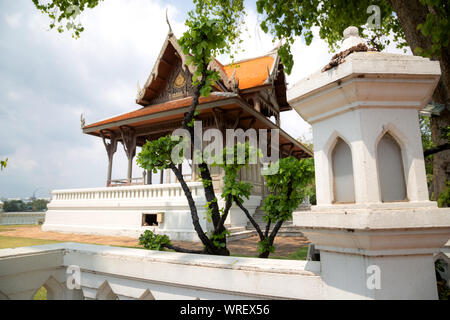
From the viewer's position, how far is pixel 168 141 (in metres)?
2.43

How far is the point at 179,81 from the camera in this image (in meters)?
13.8

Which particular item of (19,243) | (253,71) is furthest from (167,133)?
(19,243)

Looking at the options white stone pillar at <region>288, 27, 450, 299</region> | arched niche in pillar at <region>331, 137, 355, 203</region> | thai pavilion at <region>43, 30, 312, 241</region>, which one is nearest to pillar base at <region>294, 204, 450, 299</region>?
white stone pillar at <region>288, 27, 450, 299</region>

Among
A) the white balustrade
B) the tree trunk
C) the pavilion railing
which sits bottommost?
the white balustrade

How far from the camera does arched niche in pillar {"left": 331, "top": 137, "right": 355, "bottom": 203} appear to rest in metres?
1.14

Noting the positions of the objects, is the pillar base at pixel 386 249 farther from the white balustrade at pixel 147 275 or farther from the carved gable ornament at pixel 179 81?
the carved gable ornament at pixel 179 81

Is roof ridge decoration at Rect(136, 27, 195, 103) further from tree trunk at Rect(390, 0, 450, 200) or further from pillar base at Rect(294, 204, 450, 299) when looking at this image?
pillar base at Rect(294, 204, 450, 299)

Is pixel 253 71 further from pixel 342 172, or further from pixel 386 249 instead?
pixel 386 249

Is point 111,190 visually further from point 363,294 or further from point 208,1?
Answer: point 363,294

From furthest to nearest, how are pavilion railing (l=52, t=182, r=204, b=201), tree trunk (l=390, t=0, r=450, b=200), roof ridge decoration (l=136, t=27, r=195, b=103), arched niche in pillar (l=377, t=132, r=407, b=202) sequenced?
roof ridge decoration (l=136, t=27, r=195, b=103) → pavilion railing (l=52, t=182, r=204, b=201) → tree trunk (l=390, t=0, r=450, b=200) → arched niche in pillar (l=377, t=132, r=407, b=202)

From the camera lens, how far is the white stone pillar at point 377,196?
96cm

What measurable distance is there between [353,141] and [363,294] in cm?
60

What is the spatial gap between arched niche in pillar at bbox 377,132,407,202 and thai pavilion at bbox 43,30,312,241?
7020 mm
